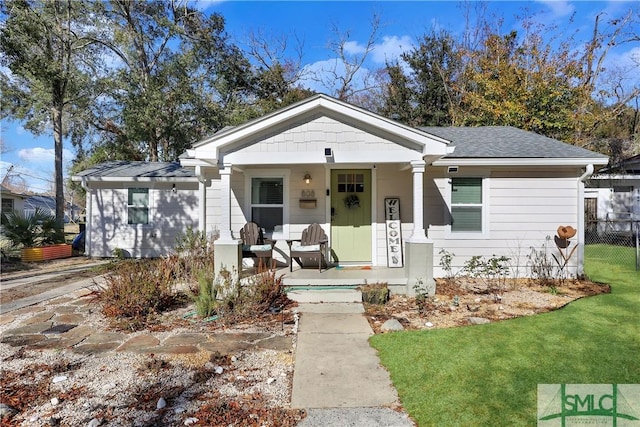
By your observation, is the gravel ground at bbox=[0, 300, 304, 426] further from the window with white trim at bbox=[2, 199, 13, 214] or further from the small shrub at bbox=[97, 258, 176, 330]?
the window with white trim at bbox=[2, 199, 13, 214]

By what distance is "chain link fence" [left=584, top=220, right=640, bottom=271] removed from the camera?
28.1 ft

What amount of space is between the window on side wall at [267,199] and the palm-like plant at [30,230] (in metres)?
7.51

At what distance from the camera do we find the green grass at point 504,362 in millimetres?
2705

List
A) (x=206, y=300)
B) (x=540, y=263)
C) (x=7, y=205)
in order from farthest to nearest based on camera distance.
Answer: (x=7, y=205), (x=540, y=263), (x=206, y=300)

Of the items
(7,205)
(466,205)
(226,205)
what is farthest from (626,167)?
(7,205)

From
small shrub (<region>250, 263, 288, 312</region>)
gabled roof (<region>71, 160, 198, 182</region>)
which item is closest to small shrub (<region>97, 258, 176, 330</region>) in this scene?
small shrub (<region>250, 263, 288, 312</region>)

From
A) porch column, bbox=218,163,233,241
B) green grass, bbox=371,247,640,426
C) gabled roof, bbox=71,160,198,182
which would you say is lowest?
green grass, bbox=371,247,640,426

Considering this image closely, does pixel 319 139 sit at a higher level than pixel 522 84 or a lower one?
lower

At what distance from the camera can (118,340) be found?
13.8 feet

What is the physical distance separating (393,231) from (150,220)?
7571mm

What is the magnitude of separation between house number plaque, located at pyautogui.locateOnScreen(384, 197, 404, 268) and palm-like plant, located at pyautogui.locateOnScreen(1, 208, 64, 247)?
10.2 metres

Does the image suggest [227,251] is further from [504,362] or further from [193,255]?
[504,362]

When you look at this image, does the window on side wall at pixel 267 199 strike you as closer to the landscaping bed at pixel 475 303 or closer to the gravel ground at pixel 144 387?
the landscaping bed at pixel 475 303

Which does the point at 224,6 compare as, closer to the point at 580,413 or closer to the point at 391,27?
the point at 391,27
